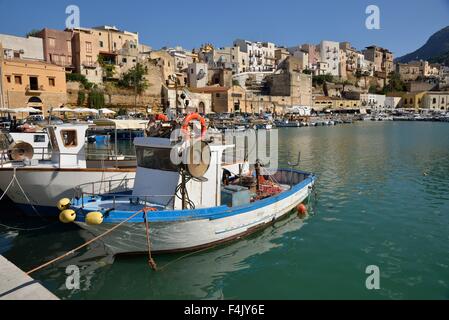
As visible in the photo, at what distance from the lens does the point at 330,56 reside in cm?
11938

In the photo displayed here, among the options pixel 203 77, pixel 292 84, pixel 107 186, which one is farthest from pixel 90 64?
pixel 292 84

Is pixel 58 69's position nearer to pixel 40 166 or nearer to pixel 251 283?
pixel 40 166

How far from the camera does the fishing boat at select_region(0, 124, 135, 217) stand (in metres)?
12.3

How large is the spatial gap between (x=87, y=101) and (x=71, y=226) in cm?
4452

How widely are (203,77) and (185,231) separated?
2916 inches

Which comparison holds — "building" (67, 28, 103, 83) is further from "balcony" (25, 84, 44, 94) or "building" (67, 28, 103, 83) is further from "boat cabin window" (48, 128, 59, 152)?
"boat cabin window" (48, 128, 59, 152)

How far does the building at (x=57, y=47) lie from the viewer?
54812mm

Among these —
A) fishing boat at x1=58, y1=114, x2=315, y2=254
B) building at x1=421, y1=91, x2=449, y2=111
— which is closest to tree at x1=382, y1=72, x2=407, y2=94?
building at x1=421, y1=91, x2=449, y2=111

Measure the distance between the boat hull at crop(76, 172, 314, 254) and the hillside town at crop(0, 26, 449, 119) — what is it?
3218 mm

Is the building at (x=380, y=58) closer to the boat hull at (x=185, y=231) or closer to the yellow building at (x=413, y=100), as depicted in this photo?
the yellow building at (x=413, y=100)

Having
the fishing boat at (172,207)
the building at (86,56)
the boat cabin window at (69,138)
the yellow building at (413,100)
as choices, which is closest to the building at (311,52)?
the yellow building at (413,100)

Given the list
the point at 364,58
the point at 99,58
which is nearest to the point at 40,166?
the point at 99,58

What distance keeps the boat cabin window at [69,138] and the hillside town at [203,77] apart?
438 centimetres
